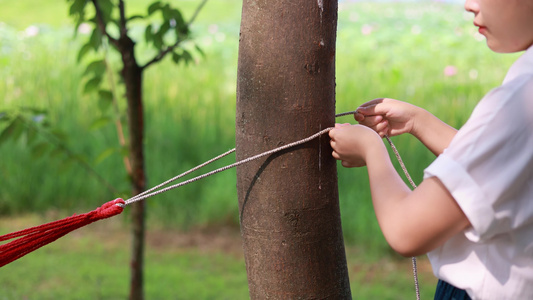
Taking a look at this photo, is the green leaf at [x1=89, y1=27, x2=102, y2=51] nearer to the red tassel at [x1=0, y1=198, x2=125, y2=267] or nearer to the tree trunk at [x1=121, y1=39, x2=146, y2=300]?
the tree trunk at [x1=121, y1=39, x2=146, y2=300]

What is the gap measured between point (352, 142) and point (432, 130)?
0.24 metres

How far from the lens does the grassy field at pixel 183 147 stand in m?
3.35

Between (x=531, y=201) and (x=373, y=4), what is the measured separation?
9488 mm

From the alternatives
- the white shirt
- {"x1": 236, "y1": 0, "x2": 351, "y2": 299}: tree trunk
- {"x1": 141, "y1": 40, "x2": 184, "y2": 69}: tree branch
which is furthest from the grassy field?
the white shirt

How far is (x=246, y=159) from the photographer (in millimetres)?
1310

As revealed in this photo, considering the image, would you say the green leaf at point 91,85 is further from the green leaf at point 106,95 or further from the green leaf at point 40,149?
the green leaf at point 40,149

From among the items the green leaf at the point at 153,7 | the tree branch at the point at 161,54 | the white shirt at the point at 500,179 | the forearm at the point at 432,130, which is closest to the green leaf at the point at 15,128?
the tree branch at the point at 161,54

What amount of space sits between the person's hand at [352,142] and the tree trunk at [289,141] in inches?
1.9

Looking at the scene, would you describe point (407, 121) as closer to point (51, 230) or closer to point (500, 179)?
point (500, 179)

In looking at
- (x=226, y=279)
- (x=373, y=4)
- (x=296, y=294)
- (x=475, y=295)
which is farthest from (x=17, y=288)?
(x=373, y=4)

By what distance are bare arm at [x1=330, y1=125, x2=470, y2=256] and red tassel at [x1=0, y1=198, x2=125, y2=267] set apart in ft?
1.98

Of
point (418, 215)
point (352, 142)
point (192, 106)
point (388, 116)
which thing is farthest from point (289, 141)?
point (192, 106)

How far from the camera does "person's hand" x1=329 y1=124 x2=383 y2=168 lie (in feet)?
3.87

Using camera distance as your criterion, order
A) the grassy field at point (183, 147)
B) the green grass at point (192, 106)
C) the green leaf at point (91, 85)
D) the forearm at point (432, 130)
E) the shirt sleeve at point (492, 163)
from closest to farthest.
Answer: the shirt sleeve at point (492, 163) < the forearm at point (432, 130) < the green leaf at point (91, 85) < the grassy field at point (183, 147) < the green grass at point (192, 106)
